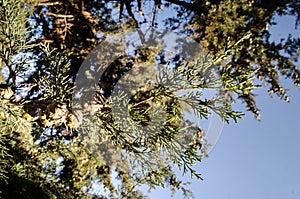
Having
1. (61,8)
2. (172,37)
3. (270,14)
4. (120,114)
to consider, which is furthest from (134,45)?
(120,114)

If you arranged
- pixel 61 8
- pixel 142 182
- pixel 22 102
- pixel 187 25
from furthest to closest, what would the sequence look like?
pixel 187 25 → pixel 61 8 → pixel 142 182 → pixel 22 102

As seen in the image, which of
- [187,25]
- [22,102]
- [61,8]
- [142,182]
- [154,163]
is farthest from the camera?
[187,25]

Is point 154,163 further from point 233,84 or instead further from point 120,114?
point 233,84

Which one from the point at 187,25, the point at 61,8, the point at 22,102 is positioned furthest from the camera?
the point at 187,25

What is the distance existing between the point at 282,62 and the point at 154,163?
5.55 metres

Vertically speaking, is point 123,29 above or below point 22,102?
above

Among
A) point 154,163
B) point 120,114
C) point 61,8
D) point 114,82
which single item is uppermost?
point 61,8

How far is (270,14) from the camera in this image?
7438 millimetres

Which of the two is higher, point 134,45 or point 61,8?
point 61,8

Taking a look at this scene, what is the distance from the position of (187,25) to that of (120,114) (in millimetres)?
5427

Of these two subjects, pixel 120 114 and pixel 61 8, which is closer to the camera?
pixel 120 114

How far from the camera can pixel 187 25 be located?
7.89 metres

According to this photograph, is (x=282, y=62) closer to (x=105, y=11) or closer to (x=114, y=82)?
(x=114, y=82)

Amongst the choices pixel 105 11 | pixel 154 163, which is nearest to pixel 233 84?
pixel 154 163
